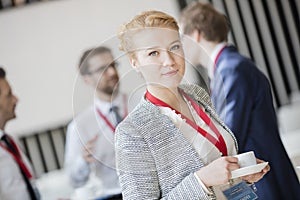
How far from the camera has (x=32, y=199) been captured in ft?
7.38

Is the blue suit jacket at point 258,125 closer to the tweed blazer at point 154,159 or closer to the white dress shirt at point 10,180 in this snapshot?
the tweed blazer at point 154,159

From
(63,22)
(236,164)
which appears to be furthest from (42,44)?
(236,164)

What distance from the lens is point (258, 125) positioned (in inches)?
74.6

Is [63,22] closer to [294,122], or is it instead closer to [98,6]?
[98,6]

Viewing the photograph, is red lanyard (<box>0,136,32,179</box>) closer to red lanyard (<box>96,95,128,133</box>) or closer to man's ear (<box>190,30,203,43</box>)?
red lanyard (<box>96,95,128,133</box>)

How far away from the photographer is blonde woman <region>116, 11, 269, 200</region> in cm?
123

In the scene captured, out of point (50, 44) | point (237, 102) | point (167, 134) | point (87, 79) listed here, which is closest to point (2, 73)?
point (50, 44)

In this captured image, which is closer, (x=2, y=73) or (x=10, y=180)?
(x=10, y=180)

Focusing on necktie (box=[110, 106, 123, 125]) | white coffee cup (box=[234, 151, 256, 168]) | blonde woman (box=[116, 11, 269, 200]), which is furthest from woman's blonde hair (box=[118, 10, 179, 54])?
white coffee cup (box=[234, 151, 256, 168])

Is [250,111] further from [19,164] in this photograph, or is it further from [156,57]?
[19,164]

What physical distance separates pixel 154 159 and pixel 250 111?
71cm

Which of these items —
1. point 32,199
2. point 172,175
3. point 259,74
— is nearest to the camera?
point 172,175

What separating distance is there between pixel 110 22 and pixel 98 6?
0.33 feet

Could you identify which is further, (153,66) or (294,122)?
(294,122)
